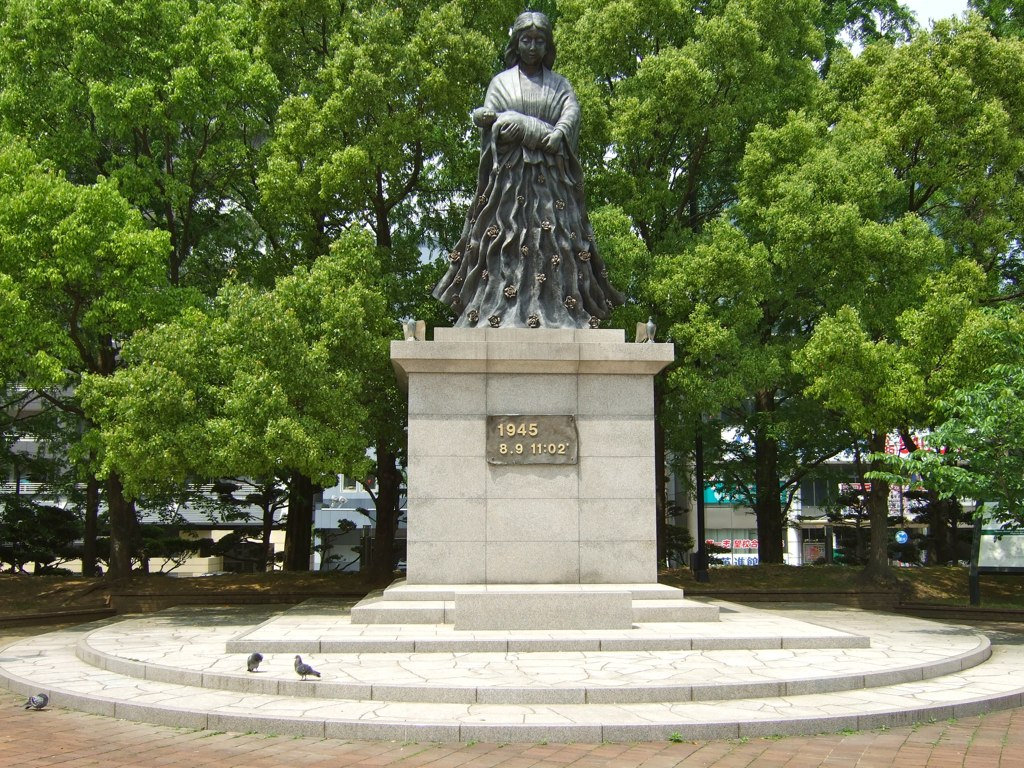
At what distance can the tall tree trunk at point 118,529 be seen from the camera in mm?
19047

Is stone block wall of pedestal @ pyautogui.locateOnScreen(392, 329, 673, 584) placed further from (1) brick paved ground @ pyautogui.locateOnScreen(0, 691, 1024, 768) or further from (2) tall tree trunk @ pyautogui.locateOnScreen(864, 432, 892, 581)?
(2) tall tree trunk @ pyautogui.locateOnScreen(864, 432, 892, 581)

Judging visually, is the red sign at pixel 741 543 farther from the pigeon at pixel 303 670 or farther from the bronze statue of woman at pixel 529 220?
the pigeon at pixel 303 670

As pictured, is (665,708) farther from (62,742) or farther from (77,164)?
(77,164)

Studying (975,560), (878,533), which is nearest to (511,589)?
(975,560)

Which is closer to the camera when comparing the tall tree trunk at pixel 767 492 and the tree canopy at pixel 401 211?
the tree canopy at pixel 401 211

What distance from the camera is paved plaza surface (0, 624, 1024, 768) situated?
683cm

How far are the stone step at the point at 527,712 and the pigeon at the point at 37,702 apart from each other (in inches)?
7.5

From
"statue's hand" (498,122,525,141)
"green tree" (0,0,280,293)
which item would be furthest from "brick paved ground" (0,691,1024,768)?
"green tree" (0,0,280,293)

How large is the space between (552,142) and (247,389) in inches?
229

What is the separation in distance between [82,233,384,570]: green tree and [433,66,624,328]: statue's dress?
2.83 m

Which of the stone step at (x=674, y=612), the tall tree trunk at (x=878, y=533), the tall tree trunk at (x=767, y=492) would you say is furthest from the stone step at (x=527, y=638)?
the tall tree trunk at (x=767, y=492)

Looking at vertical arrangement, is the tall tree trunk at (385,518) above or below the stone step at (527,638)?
above

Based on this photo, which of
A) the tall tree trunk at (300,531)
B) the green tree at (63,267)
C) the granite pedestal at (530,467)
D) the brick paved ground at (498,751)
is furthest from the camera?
the tall tree trunk at (300,531)

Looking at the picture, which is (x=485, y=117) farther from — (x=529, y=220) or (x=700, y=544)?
(x=700, y=544)
